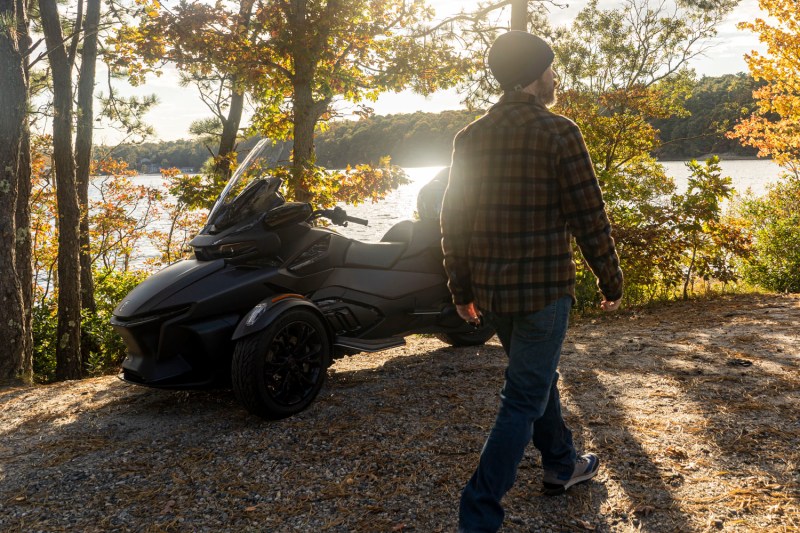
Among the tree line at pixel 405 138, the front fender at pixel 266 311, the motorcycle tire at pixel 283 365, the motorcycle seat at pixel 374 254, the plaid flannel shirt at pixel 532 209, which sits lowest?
the motorcycle tire at pixel 283 365

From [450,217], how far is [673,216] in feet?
20.9

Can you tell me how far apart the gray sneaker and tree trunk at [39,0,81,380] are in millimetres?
6863

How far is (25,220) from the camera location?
6059mm

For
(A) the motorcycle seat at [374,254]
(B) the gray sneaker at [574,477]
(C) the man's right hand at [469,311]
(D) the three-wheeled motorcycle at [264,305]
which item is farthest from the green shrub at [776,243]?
(C) the man's right hand at [469,311]

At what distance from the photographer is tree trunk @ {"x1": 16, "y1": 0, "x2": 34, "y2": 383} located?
5.78 m

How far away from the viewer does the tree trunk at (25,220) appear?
5781 millimetres

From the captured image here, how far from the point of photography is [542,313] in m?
2.01

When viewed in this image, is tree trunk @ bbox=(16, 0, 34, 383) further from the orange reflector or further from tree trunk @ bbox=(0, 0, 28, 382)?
the orange reflector

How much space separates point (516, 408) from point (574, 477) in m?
0.74

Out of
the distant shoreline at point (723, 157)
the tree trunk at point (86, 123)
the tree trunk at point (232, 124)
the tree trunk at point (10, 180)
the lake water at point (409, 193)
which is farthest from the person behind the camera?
the distant shoreline at point (723, 157)

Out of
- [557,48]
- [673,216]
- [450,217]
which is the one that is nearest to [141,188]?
[557,48]

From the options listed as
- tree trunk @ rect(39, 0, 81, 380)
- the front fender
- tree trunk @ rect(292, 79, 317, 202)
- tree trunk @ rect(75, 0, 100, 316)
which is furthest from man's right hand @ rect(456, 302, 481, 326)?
tree trunk @ rect(75, 0, 100, 316)

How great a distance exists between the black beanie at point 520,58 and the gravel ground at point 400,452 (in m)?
1.72

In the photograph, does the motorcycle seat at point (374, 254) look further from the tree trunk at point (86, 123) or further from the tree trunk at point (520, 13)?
the tree trunk at point (86, 123)
